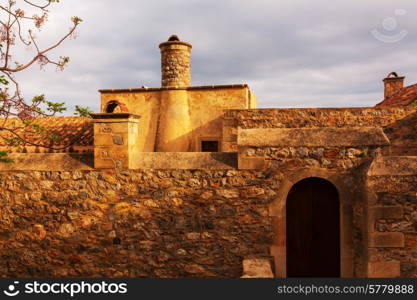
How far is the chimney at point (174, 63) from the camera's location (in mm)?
13648

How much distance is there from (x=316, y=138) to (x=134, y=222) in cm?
324

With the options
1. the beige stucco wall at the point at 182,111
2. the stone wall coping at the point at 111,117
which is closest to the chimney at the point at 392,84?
the beige stucco wall at the point at 182,111

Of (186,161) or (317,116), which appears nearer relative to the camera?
(186,161)

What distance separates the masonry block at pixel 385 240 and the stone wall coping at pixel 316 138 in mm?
1346

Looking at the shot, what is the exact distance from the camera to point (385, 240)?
4.91 metres

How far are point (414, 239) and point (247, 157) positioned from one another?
2632 mm

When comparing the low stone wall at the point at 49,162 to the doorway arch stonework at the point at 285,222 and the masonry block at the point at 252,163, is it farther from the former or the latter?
the doorway arch stonework at the point at 285,222

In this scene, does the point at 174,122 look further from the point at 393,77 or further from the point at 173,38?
the point at 393,77

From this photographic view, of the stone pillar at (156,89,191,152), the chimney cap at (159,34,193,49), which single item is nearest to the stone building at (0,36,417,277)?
the stone pillar at (156,89,191,152)

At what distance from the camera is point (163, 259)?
5.68 meters

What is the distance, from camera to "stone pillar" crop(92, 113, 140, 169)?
581 cm

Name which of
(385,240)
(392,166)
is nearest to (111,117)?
(392,166)

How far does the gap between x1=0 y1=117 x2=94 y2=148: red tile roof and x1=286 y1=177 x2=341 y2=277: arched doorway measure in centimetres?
573

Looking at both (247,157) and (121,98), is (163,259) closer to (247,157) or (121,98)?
(247,157)
